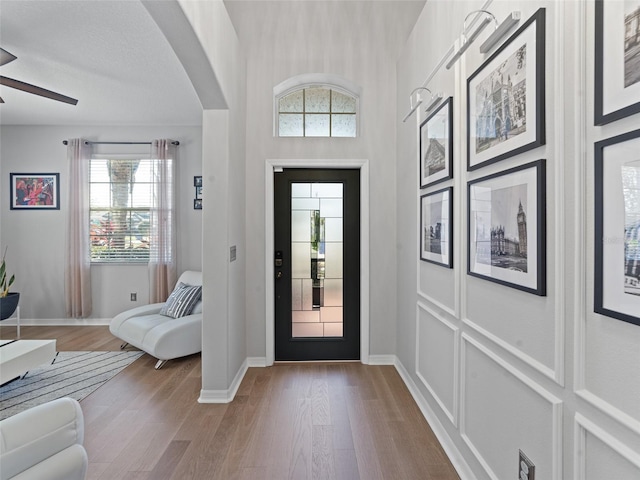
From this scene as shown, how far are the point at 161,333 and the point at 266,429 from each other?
65.1 inches

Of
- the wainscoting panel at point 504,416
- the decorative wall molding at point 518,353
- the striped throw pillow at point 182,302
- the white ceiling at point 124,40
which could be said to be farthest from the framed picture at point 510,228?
the striped throw pillow at point 182,302

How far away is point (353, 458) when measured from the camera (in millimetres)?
2150

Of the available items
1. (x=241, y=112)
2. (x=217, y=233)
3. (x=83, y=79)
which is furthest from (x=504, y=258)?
(x=83, y=79)

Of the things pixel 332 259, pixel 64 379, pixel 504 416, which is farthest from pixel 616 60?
pixel 64 379

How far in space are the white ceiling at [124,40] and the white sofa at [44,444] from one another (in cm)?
260

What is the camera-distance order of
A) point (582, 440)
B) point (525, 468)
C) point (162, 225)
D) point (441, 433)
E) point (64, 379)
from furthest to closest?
point (162, 225)
point (64, 379)
point (441, 433)
point (525, 468)
point (582, 440)

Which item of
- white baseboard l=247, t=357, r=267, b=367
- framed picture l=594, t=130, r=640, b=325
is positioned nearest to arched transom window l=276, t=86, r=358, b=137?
white baseboard l=247, t=357, r=267, b=367

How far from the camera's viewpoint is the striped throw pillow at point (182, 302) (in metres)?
4.11

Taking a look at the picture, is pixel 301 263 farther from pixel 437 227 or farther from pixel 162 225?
pixel 162 225

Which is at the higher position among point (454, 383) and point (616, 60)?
point (616, 60)

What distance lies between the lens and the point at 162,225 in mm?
5043

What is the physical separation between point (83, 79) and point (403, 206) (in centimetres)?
340

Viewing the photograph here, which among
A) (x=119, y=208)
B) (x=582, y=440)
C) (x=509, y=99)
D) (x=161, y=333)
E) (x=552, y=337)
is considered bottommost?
(x=161, y=333)

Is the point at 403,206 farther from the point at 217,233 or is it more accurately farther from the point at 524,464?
the point at 524,464
